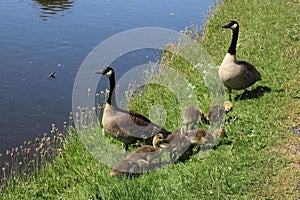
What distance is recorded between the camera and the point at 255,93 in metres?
9.58

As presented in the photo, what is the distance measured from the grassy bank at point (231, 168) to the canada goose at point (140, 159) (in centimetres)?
21

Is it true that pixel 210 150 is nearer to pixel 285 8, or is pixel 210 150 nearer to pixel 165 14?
pixel 285 8

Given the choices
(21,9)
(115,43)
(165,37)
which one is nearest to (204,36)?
(165,37)

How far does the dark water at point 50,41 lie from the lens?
11898 mm

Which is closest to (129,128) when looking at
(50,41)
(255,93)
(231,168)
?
(231,168)

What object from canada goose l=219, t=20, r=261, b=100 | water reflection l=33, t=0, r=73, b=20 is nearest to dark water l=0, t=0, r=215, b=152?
water reflection l=33, t=0, r=73, b=20

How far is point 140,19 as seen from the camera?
Answer: 22047mm

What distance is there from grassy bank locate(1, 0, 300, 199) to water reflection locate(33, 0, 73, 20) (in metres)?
15.3

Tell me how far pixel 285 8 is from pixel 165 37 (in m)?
6.32

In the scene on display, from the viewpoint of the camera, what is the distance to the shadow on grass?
30.9 feet

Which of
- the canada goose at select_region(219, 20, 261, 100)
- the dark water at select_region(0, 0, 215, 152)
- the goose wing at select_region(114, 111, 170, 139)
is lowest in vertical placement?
the dark water at select_region(0, 0, 215, 152)

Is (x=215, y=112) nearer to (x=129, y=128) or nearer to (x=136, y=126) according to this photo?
(x=136, y=126)

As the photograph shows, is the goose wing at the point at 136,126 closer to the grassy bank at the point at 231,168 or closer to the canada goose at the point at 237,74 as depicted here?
the grassy bank at the point at 231,168

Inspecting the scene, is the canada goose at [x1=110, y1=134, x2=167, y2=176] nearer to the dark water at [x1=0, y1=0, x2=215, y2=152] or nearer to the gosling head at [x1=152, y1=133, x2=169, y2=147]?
the gosling head at [x1=152, y1=133, x2=169, y2=147]
